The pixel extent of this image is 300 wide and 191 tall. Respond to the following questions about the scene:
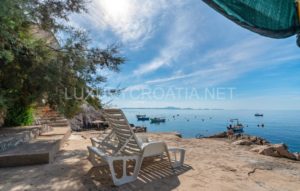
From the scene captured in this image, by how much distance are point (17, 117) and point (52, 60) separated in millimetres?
3078

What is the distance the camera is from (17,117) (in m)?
7.61

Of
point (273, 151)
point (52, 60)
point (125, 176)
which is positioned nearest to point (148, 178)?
point (125, 176)

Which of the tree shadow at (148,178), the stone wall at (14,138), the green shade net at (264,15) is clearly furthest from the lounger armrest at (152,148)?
the stone wall at (14,138)

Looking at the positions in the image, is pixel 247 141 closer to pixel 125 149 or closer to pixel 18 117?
pixel 125 149

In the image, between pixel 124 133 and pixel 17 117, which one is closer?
pixel 124 133

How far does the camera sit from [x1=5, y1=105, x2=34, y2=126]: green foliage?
7.43m

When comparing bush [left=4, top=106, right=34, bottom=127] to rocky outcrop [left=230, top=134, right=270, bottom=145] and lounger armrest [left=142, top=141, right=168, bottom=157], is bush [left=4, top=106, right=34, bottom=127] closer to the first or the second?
lounger armrest [left=142, top=141, right=168, bottom=157]

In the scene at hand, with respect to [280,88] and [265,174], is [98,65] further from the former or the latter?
[280,88]

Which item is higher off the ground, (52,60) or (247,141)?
(52,60)

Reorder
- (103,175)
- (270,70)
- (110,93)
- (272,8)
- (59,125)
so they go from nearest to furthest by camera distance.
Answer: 1. (272,8)
2. (103,175)
3. (110,93)
4. (59,125)
5. (270,70)

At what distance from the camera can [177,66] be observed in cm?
2505

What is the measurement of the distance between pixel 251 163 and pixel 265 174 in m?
0.75

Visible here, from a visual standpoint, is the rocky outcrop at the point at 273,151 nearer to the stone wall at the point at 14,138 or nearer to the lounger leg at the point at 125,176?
the lounger leg at the point at 125,176

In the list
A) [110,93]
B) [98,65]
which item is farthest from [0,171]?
[98,65]
